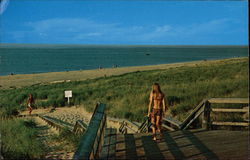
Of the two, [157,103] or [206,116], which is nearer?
[157,103]

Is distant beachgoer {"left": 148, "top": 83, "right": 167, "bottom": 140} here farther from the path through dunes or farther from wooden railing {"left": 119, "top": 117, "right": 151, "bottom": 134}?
the path through dunes

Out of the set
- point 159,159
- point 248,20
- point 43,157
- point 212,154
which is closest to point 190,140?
point 212,154

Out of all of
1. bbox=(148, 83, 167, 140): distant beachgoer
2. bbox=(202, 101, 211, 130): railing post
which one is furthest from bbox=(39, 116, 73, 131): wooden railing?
bbox=(202, 101, 211, 130): railing post

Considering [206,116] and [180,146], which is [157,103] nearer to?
[180,146]

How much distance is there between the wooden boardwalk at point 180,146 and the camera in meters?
5.09

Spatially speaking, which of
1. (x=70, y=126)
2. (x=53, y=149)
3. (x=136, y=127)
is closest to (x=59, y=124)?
(x=70, y=126)

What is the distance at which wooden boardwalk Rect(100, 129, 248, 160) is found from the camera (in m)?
5.09

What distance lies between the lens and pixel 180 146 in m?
5.67

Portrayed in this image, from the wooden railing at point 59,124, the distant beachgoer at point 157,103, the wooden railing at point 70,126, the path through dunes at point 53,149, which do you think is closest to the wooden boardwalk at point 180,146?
the distant beachgoer at point 157,103

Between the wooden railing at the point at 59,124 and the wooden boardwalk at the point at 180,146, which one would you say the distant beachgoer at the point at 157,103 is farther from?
the wooden railing at the point at 59,124

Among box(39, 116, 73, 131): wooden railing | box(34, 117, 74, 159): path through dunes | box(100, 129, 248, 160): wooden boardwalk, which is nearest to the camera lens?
box(100, 129, 248, 160): wooden boardwalk

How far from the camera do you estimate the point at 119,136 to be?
6.50 metres

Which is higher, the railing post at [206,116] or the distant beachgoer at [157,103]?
the distant beachgoer at [157,103]

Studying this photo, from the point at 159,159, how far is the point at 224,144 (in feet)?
5.56
